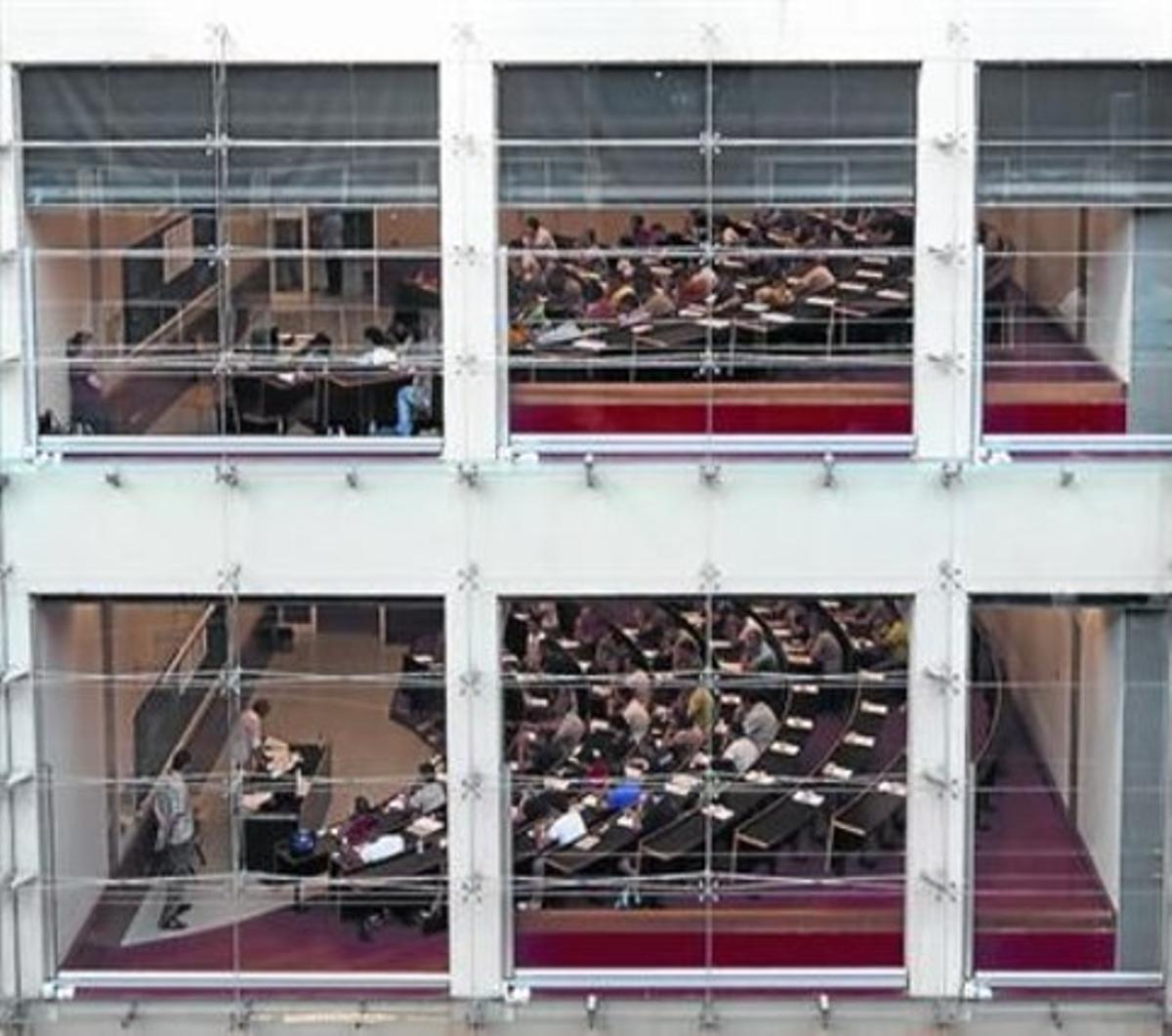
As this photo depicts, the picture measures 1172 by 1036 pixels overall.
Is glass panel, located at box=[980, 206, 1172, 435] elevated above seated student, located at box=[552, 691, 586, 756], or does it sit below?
above

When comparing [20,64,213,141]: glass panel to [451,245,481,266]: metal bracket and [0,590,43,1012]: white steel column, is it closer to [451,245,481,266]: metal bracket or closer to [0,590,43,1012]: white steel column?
[451,245,481,266]: metal bracket

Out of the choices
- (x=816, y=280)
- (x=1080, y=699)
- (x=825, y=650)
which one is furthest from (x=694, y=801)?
(x=816, y=280)

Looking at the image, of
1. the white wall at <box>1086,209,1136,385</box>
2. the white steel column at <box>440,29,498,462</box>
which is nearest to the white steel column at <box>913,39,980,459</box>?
the white wall at <box>1086,209,1136,385</box>

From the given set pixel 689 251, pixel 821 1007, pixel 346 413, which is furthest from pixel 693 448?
pixel 821 1007

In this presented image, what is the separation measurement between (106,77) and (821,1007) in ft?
10.9

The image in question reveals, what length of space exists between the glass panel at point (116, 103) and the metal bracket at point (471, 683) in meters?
1.69

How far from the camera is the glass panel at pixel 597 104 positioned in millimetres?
7234

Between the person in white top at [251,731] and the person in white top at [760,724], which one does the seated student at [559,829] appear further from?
the person in white top at [251,731]

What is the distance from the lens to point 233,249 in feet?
23.9

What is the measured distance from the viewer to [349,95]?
285 inches

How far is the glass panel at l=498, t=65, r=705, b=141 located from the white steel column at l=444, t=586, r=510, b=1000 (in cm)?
130

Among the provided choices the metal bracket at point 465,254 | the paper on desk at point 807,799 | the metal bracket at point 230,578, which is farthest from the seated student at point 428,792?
the metal bracket at point 465,254

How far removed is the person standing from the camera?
7.57 metres

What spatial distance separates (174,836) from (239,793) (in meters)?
0.29
